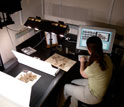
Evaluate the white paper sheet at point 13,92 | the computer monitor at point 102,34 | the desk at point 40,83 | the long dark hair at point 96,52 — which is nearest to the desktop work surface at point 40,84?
the desk at point 40,83

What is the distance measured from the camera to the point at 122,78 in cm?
234

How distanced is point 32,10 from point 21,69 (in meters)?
0.93

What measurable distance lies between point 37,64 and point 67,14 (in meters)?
1.05

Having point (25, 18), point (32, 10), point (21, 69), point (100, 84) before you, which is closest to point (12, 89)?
point (21, 69)

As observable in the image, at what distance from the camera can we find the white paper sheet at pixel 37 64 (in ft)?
5.87

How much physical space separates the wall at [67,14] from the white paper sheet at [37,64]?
31 centimetres

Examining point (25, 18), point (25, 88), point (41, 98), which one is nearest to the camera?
point (25, 88)

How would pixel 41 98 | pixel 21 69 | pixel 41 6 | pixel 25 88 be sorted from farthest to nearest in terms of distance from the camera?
pixel 41 6, pixel 21 69, pixel 41 98, pixel 25 88

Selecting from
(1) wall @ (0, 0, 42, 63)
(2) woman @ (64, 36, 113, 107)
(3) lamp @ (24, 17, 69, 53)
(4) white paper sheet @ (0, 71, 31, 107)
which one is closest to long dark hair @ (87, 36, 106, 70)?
(2) woman @ (64, 36, 113, 107)

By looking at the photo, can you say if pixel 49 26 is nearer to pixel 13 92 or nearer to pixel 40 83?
pixel 40 83

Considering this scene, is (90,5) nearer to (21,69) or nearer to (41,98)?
(21,69)

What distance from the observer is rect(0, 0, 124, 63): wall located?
2.08 metres

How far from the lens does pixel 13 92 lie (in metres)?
1.48

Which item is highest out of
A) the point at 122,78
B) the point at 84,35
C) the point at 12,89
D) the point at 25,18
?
the point at 25,18
